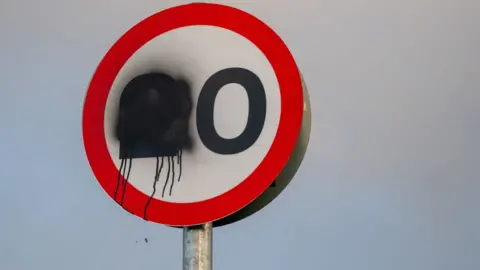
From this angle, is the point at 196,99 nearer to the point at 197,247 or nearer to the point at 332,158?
the point at 197,247

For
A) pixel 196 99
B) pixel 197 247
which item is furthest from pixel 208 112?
pixel 197 247

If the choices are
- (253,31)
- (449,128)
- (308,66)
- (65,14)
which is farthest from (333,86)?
(65,14)

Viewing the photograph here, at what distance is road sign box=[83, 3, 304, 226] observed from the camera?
0.62 m

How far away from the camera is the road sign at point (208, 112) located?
0.62m

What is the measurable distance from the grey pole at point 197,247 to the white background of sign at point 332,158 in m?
0.41

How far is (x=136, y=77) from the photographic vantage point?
0.69 meters

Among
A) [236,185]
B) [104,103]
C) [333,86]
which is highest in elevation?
[333,86]

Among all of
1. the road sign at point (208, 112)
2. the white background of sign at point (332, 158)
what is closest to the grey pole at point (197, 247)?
the road sign at point (208, 112)

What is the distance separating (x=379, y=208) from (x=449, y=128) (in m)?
0.22

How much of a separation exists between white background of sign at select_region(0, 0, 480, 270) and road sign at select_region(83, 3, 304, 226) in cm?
46

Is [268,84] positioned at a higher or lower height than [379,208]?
higher

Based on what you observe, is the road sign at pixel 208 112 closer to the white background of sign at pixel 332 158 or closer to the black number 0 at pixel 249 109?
the black number 0 at pixel 249 109

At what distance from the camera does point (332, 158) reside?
108 cm

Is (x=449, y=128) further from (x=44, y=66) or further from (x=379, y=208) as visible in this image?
(x=44, y=66)
